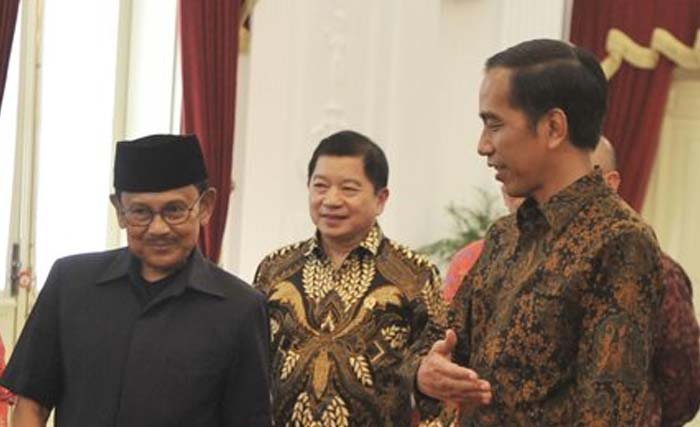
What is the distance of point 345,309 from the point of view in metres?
3.58

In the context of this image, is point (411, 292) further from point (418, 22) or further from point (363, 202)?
point (418, 22)

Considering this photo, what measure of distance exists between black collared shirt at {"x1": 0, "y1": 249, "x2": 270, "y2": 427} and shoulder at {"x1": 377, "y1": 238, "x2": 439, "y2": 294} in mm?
1002

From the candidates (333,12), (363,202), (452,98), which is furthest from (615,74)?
(363,202)

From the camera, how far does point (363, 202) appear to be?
12.2 feet

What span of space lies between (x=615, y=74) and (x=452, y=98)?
1016mm

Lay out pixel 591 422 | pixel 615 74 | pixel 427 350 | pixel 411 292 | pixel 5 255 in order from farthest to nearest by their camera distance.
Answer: pixel 615 74, pixel 5 255, pixel 411 292, pixel 427 350, pixel 591 422

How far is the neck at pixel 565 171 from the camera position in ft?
7.16

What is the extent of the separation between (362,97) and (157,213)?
4.74m

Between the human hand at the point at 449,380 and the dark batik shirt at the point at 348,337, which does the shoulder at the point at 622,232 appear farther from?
the dark batik shirt at the point at 348,337

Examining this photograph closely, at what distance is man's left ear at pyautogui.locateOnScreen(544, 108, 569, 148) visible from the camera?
2.14 m

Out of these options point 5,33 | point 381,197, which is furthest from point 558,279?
point 5,33

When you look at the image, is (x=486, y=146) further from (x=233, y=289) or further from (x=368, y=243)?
(x=368, y=243)

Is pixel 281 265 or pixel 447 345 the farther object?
pixel 281 265

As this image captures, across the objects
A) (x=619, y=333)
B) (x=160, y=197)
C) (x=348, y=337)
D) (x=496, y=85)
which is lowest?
(x=348, y=337)
